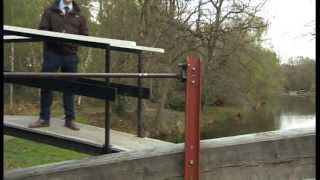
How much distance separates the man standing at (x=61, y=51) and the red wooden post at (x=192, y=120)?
2011 mm

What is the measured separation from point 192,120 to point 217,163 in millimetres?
297

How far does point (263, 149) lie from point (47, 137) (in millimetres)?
2407

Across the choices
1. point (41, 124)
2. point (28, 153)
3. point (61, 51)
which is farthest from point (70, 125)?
point (28, 153)

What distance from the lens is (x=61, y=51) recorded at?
512cm

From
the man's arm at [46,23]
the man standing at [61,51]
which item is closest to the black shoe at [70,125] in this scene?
the man standing at [61,51]

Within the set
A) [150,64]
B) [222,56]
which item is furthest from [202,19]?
[150,64]

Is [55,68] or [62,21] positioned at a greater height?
[62,21]

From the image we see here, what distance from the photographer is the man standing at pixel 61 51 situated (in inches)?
198

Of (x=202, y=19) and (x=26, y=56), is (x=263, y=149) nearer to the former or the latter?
(x=26, y=56)

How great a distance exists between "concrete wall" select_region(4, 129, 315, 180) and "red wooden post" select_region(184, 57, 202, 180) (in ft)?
0.15

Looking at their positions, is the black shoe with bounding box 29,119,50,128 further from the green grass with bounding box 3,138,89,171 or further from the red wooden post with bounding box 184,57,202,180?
the green grass with bounding box 3,138,89,171

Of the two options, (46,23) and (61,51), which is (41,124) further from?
(46,23)

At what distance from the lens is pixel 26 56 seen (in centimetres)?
849

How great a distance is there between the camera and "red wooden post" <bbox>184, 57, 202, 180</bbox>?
9.91ft
